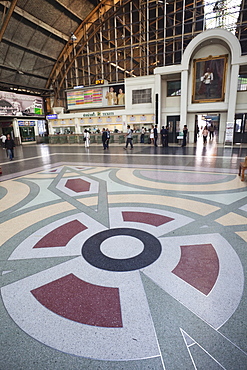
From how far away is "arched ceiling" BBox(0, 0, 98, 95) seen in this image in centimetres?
2412

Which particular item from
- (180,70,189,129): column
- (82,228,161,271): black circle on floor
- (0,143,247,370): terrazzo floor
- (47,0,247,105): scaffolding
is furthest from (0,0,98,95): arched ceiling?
(82,228,161,271): black circle on floor

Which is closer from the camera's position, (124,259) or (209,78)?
(124,259)

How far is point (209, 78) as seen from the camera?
1991 centimetres

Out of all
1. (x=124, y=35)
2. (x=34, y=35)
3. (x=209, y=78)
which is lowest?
(x=209, y=78)

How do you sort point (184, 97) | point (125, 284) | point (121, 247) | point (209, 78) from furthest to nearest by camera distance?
1. point (184, 97)
2. point (209, 78)
3. point (121, 247)
4. point (125, 284)

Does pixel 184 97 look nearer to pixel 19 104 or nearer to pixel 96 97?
pixel 96 97

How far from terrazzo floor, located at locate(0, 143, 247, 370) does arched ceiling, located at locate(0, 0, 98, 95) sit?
26333 millimetres

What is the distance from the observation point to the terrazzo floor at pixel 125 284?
5.54ft

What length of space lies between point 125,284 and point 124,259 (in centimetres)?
47

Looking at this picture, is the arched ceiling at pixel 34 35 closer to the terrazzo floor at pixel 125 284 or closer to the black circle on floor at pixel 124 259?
the terrazzo floor at pixel 125 284

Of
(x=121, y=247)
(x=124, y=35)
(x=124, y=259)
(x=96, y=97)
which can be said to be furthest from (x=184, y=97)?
(x=124, y=259)

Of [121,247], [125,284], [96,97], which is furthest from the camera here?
[96,97]

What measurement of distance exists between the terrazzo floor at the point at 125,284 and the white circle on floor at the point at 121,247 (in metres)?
0.01

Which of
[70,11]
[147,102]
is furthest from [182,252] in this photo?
[70,11]
